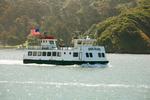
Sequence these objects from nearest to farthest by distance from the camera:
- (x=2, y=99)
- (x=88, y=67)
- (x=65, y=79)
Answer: (x=2, y=99) → (x=65, y=79) → (x=88, y=67)

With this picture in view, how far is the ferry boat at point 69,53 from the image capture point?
129 m

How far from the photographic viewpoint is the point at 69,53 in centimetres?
13075

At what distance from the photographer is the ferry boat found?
129m

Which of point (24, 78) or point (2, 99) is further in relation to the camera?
point (24, 78)

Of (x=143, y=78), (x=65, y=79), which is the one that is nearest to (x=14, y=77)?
(x=65, y=79)

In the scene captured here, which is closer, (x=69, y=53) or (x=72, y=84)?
(x=72, y=84)

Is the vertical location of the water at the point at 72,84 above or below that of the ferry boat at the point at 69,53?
below

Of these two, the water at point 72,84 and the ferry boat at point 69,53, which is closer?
the water at point 72,84

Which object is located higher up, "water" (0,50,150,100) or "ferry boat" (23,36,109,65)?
"ferry boat" (23,36,109,65)

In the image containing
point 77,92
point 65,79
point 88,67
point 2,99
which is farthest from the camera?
point 88,67

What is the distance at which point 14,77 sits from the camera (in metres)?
109

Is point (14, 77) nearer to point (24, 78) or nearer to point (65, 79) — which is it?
point (24, 78)

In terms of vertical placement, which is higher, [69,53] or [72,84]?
[69,53]

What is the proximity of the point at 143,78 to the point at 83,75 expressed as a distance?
11791 millimetres
